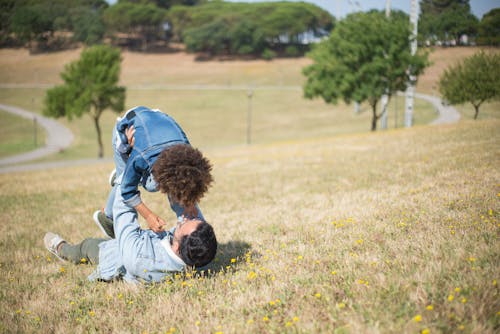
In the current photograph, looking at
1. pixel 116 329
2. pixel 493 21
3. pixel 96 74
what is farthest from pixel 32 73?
pixel 116 329

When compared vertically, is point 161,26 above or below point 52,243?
above

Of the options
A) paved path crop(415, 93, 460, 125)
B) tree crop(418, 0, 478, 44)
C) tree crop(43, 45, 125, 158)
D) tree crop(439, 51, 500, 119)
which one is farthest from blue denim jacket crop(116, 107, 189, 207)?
paved path crop(415, 93, 460, 125)

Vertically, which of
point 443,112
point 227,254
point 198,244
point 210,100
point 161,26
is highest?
point 161,26

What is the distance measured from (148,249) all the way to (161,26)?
129m

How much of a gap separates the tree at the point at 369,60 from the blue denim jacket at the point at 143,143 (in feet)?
91.0

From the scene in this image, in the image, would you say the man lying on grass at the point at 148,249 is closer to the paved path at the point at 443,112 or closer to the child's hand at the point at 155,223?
the child's hand at the point at 155,223

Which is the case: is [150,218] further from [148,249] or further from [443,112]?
[443,112]

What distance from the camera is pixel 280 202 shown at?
8422 millimetres

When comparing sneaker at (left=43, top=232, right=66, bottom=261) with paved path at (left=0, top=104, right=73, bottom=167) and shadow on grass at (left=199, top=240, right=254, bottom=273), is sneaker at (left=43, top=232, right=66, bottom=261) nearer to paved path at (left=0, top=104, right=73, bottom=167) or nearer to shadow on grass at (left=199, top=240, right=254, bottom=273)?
shadow on grass at (left=199, top=240, right=254, bottom=273)

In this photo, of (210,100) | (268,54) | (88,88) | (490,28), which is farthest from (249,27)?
(490,28)

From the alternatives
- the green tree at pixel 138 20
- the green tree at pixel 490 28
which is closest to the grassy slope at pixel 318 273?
the green tree at pixel 490 28

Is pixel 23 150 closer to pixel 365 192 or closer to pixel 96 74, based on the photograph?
pixel 96 74

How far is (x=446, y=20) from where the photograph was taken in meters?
23.7

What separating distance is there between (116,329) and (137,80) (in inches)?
3885
